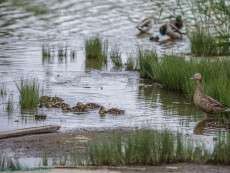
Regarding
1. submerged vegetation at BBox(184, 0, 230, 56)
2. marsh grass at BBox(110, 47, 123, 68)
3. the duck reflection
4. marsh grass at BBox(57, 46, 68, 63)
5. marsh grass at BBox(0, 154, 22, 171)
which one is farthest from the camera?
marsh grass at BBox(57, 46, 68, 63)

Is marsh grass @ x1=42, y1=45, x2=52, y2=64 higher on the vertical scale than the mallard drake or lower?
lower

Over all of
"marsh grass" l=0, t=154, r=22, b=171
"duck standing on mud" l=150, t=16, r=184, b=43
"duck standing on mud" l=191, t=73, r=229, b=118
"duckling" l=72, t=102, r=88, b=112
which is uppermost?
"duck standing on mud" l=150, t=16, r=184, b=43

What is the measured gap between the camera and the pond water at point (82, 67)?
13164mm

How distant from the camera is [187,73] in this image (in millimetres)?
15734

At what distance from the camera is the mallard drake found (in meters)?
25.3

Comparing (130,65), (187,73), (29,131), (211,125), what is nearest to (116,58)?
(130,65)

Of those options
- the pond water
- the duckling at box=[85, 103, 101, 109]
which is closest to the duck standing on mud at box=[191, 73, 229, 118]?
the pond water

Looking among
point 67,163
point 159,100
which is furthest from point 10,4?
point 67,163

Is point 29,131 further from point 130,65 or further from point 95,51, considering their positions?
point 95,51

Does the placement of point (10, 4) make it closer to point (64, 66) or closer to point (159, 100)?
point (64, 66)

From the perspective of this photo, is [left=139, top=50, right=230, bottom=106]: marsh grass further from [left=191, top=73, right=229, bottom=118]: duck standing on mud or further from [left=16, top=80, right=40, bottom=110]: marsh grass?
[left=16, top=80, right=40, bottom=110]: marsh grass

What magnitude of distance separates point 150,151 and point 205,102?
12.5ft

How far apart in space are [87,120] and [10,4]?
19.1 meters

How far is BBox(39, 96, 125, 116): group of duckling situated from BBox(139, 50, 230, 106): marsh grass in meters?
1.80
